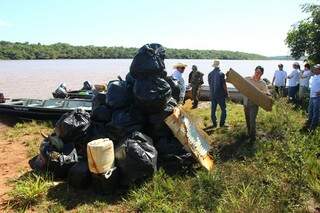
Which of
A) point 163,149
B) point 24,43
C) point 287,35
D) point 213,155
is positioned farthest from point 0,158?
point 24,43

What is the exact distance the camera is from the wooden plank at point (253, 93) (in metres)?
7.45

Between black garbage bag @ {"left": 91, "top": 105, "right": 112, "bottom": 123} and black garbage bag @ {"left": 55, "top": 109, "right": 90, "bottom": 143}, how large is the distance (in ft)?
0.72

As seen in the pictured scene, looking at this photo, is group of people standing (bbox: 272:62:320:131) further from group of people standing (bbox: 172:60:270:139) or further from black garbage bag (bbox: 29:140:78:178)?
black garbage bag (bbox: 29:140:78:178)

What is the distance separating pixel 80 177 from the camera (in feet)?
20.1

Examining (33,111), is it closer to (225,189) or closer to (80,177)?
(80,177)

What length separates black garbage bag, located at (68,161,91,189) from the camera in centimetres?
614

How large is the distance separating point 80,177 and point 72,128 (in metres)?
1.11

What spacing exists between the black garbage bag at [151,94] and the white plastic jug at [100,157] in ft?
4.04

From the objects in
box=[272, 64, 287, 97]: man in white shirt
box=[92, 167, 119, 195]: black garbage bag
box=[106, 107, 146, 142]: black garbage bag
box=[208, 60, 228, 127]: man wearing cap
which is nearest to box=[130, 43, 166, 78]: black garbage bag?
box=[106, 107, 146, 142]: black garbage bag

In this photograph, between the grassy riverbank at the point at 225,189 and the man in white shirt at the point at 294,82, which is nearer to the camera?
the grassy riverbank at the point at 225,189

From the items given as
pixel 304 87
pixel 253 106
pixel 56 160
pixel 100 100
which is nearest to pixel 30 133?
pixel 100 100

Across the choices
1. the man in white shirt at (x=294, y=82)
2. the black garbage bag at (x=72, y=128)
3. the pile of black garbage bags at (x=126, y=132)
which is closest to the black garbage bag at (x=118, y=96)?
the pile of black garbage bags at (x=126, y=132)

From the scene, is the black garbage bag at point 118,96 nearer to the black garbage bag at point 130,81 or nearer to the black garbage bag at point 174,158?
the black garbage bag at point 130,81

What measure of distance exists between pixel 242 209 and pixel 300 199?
910 millimetres
